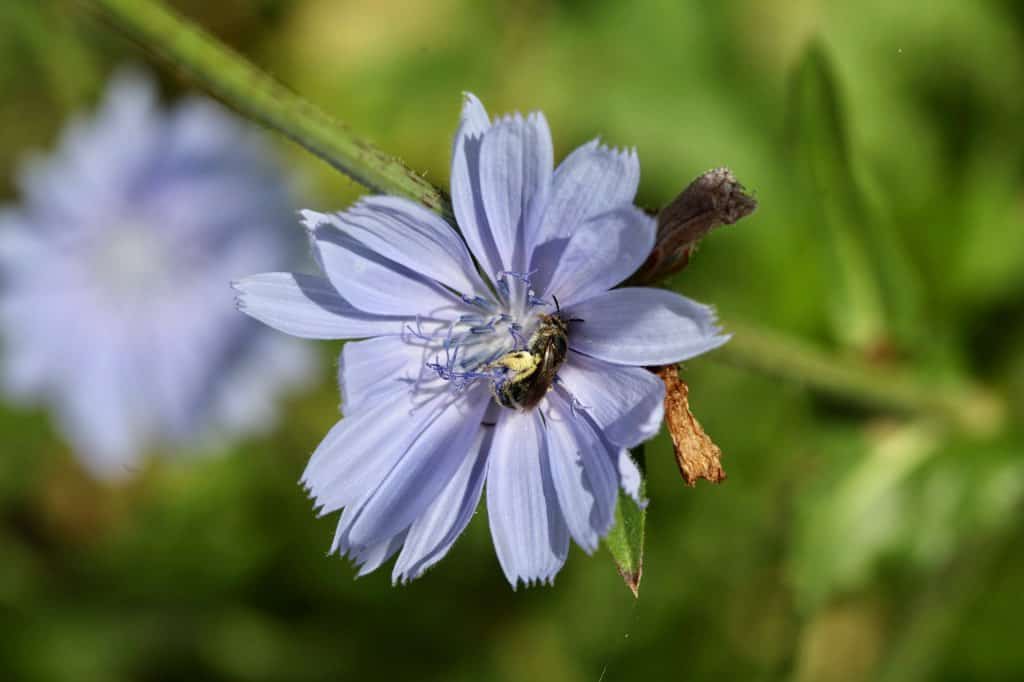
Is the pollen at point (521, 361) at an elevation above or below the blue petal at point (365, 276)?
below

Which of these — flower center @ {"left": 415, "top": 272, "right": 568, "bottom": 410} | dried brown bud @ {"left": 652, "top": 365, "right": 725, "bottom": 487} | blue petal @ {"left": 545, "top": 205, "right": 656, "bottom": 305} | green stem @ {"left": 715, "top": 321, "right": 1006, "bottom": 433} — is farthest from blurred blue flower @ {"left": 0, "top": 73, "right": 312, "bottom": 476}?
dried brown bud @ {"left": 652, "top": 365, "right": 725, "bottom": 487}

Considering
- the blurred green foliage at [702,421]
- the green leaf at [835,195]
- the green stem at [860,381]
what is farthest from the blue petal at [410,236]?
the blurred green foliage at [702,421]

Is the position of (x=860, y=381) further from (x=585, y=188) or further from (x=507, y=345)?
(x=585, y=188)

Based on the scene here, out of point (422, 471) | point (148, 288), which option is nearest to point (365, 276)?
point (422, 471)

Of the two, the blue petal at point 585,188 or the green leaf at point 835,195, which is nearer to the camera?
the blue petal at point 585,188

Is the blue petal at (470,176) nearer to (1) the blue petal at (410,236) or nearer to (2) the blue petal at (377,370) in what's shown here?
(1) the blue petal at (410,236)

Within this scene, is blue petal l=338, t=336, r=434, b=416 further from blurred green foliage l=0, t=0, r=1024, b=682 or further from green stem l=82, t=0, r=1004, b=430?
blurred green foliage l=0, t=0, r=1024, b=682
